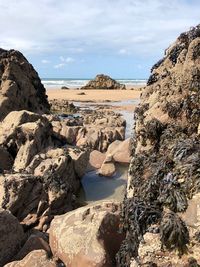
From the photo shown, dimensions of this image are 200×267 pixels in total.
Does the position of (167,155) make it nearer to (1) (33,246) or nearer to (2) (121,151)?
(1) (33,246)

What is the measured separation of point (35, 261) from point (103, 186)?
24.5ft

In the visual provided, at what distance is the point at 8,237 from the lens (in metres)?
8.94

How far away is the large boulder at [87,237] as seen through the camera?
314 inches

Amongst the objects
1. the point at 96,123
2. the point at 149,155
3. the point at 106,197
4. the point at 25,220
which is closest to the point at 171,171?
the point at 149,155

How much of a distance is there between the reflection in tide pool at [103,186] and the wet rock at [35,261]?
217 inches

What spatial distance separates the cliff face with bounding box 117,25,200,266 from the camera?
19.9ft

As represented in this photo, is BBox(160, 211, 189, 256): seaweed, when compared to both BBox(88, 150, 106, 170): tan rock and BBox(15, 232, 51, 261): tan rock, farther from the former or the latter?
BBox(88, 150, 106, 170): tan rock

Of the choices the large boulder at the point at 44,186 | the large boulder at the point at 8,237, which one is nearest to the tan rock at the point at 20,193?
the large boulder at the point at 44,186

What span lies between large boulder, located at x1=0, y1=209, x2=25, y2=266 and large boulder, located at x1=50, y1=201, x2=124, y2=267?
78 centimetres

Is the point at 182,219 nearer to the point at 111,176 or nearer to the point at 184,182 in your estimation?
the point at 184,182

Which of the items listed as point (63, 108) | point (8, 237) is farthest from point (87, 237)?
point (63, 108)

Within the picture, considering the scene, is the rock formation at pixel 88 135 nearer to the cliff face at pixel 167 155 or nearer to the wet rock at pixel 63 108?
the cliff face at pixel 167 155

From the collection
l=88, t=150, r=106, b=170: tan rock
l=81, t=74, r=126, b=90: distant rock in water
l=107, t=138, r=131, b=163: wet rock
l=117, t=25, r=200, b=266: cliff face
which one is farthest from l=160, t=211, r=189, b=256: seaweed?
l=81, t=74, r=126, b=90: distant rock in water

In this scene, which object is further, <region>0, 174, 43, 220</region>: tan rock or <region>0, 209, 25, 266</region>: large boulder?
<region>0, 174, 43, 220</region>: tan rock
